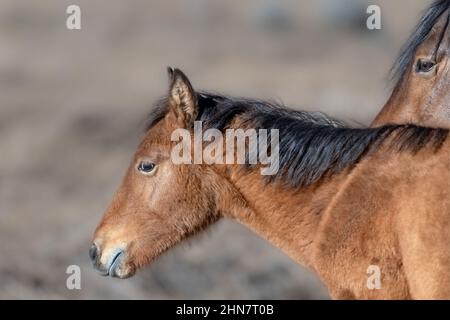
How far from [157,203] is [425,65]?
2446 mm

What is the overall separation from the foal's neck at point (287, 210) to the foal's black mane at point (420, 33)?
6.49ft

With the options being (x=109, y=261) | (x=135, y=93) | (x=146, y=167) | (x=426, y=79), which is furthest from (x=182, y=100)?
(x=135, y=93)

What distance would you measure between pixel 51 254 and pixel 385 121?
723cm

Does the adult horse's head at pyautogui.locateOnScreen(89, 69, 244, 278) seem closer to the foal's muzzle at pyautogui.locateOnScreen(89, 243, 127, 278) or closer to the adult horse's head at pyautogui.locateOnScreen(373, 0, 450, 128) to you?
the foal's muzzle at pyautogui.locateOnScreen(89, 243, 127, 278)

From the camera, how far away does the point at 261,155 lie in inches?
295

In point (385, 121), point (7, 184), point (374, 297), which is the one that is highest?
point (385, 121)

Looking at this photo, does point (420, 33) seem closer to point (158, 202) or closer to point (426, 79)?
point (426, 79)

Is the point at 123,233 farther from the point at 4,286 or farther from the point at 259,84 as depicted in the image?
the point at 259,84

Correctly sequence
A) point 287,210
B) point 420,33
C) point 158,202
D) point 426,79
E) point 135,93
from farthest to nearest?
point 135,93 → point 420,33 → point 426,79 → point 158,202 → point 287,210

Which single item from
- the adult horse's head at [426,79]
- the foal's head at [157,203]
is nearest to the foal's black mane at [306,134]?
the foal's head at [157,203]

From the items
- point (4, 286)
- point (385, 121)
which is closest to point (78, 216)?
point (4, 286)

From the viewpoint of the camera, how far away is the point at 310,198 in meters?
7.32

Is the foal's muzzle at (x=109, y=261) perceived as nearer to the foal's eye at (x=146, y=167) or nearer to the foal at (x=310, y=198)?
the foal at (x=310, y=198)

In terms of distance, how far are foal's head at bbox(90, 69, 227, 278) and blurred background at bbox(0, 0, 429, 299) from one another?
0.33m
